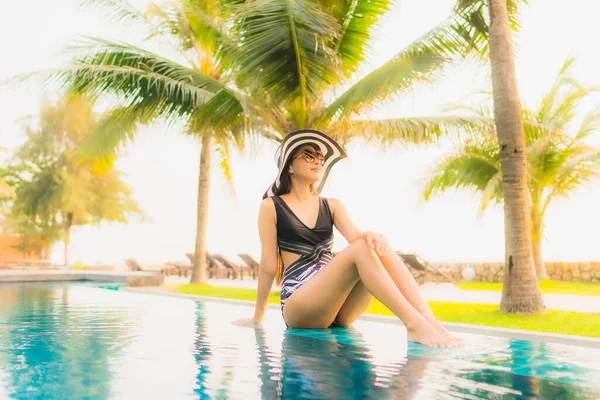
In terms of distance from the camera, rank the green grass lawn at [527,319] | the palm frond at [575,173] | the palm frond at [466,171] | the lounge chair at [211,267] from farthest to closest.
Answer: the lounge chair at [211,267] < the palm frond at [466,171] < the palm frond at [575,173] < the green grass lawn at [527,319]

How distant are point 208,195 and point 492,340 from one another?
41.5ft

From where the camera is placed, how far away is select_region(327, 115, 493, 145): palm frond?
10578 mm

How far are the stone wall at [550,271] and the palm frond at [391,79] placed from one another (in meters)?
8.06

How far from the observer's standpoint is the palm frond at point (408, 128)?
10578 mm

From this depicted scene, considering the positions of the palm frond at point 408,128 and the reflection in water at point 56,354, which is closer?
the reflection in water at point 56,354

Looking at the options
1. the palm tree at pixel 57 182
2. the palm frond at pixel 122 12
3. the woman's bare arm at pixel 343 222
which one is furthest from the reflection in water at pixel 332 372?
the palm tree at pixel 57 182

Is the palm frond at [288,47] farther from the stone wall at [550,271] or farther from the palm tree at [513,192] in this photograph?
the stone wall at [550,271]

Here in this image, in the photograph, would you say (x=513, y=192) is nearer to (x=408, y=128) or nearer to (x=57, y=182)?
(x=408, y=128)

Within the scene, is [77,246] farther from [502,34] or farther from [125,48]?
[502,34]

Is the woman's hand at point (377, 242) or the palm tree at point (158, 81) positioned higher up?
the palm tree at point (158, 81)

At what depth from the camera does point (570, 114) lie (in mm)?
17359

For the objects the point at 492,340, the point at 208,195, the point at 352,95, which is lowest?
the point at 492,340

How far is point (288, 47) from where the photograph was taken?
8789 millimetres

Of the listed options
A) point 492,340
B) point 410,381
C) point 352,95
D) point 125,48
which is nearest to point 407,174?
point 352,95
